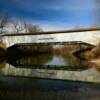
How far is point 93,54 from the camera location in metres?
28.0

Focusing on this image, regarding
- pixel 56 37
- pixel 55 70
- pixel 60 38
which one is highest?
pixel 56 37

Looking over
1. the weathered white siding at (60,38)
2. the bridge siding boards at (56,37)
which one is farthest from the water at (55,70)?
the bridge siding boards at (56,37)

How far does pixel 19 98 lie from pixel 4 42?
95.2 ft

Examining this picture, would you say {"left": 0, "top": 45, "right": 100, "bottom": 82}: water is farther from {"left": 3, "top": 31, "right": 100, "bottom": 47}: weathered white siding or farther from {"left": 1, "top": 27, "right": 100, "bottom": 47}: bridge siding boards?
{"left": 1, "top": 27, "right": 100, "bottom": 47}: bridge siding boards

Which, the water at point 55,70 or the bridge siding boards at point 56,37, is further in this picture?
the bridge siding boards at point 56,37

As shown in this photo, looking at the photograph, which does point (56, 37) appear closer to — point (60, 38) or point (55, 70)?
point (60, 38)

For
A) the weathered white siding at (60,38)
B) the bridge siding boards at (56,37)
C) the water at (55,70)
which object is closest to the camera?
the water at (55,70)

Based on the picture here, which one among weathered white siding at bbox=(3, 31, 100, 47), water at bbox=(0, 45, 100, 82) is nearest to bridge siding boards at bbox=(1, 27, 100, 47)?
weathered white siding at bbox=(3, 31, 100, 47)

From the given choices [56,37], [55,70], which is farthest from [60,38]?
[55,70]

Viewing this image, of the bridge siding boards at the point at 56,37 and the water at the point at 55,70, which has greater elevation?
the bridge siding boards at the point at 56,37

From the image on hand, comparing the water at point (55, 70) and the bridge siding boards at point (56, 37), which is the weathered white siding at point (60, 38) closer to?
the bridge siding boards at point (56, 37)

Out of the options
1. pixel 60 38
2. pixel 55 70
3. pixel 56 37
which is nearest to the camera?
pixel 55 70

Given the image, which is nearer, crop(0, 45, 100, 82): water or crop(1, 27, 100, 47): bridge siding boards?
crop(0, 45, 100, 82): water

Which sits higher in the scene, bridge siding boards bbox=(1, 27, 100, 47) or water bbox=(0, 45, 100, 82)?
bridge siding boards bbox=(1, 27, 100, 47)
